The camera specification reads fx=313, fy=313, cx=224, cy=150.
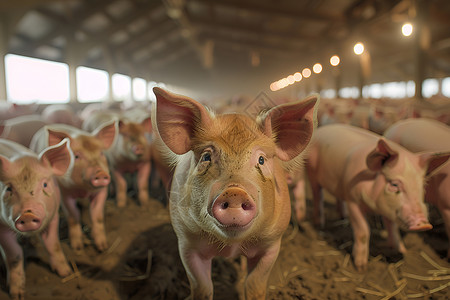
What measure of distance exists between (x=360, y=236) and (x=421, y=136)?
4.08 ft

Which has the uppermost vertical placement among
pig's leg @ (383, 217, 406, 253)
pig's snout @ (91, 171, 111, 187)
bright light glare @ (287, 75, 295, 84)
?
bright light glare @ (287, 75, 295, 84)

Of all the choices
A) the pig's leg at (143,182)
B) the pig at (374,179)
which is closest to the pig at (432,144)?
the pig at (374,179)

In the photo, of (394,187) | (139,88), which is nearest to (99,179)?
(394,187)

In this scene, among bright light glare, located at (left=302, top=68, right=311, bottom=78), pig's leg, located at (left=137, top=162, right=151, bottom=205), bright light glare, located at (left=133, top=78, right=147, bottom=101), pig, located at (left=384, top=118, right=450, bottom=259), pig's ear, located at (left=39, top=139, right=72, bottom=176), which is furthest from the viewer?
bright light glare, located at (left=133, top=78, right=147, bottom=101)

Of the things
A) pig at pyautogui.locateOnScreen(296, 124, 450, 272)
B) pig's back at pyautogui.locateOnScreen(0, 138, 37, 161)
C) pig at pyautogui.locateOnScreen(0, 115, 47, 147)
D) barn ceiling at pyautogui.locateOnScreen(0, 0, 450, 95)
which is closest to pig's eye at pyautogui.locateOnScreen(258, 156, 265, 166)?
pig at pyautogui.locateOnScreen(296, 124, 450, 272)

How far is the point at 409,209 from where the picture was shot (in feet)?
6.89

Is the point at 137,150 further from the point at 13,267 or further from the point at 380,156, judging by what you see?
the point at 380,156

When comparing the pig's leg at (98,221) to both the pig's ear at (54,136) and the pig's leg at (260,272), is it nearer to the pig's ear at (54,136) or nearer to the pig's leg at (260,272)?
the pig's ear at (54,136)

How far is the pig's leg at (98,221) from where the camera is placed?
9.13ft

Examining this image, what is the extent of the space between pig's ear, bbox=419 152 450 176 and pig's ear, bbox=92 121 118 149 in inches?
98.6

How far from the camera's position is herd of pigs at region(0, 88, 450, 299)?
142 centimetres

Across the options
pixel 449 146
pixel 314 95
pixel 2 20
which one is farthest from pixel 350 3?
pixel 314 95

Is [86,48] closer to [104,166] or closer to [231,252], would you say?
[104,166]

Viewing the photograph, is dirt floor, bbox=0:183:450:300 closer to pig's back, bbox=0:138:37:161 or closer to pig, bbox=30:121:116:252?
pig, bbox=30:121:116:252
